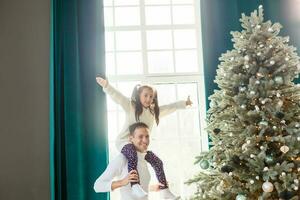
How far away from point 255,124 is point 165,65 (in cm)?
158

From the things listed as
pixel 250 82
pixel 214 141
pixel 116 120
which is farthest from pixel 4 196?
pixel 250 82

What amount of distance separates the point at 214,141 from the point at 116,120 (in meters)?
1.36

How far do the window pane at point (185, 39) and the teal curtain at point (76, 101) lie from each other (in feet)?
2.67

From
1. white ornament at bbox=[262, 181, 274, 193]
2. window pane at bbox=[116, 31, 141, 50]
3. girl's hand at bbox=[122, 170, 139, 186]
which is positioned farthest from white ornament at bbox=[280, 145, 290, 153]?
window pane at bbox=[116, 31, 141, 50]

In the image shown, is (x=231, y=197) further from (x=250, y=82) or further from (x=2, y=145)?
(x=2, y=145)

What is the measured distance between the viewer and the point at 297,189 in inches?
103

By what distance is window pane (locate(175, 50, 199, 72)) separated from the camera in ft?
13.9

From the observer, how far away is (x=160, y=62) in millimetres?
4215

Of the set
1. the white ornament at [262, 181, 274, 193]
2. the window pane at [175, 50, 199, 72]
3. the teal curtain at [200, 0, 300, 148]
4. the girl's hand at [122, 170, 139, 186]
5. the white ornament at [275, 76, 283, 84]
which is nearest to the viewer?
the white ornament at [262, 181, 274, 193]

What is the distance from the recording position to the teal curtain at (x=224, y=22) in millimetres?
3943

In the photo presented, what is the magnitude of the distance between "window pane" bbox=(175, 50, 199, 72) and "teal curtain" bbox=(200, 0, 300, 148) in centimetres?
30

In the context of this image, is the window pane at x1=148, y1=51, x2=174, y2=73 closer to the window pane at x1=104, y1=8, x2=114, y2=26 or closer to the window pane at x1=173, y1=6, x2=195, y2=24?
the window pane at x1=173, y1=6, x2=195, y2=24

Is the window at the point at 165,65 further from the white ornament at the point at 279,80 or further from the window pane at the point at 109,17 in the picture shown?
the white ornament at the point at 279,80

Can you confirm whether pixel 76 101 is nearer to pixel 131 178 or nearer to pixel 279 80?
pixel 131 178
